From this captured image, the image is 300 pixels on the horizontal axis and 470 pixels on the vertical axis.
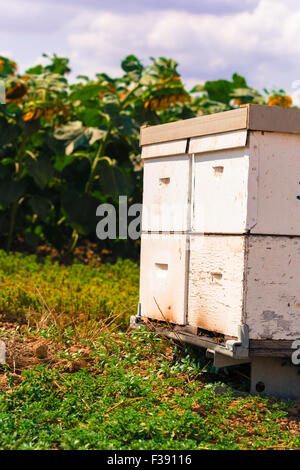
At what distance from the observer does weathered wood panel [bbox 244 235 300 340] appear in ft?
13.2

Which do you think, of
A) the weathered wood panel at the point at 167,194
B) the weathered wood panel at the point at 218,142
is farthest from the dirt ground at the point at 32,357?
the weathered wood panel at the point at 218,142

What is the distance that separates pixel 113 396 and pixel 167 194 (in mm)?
1520

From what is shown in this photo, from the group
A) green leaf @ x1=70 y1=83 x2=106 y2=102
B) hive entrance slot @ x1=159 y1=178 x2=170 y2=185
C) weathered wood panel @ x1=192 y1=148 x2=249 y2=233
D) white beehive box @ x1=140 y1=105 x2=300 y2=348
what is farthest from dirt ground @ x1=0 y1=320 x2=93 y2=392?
green leaf @ x1=70 y1=83 x2=106 y2=102

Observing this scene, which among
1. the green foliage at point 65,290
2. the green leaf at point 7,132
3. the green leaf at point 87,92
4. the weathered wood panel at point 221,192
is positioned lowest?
the green foliage at point 65,290

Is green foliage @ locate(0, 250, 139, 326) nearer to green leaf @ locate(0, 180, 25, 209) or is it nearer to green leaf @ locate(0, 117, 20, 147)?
green leaf @ locate(0, 180, 25, 209)

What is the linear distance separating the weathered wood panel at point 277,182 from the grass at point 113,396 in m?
1.14

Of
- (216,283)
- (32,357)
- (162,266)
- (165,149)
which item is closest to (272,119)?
(165,149)

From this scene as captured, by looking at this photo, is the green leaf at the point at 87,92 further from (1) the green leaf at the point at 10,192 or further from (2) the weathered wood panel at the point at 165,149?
(2) the weathered wood panel at the point at 165,149

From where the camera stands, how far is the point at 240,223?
4027 millimetres

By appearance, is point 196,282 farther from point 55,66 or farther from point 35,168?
point 55,66

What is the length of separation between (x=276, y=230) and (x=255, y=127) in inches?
26.3

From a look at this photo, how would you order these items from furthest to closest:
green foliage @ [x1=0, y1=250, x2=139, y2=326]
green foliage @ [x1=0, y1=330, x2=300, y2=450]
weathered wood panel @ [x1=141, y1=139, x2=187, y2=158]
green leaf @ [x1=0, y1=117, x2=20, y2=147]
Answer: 1. green leaf @ [x1=0, y1=117, x2=20, y2=147]
2. green foliage @ [x1=0, y1=250, x2=139, y2=326]
3. weathered wood panel @ [x1=141, y1=139, x2=187, y2=158]
4. green foliage @ [x1=0, y1=330, x2=300, y2=450]

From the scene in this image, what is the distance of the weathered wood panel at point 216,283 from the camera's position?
4.05 meters

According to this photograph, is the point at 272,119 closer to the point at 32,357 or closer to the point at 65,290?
the point at 32,357
